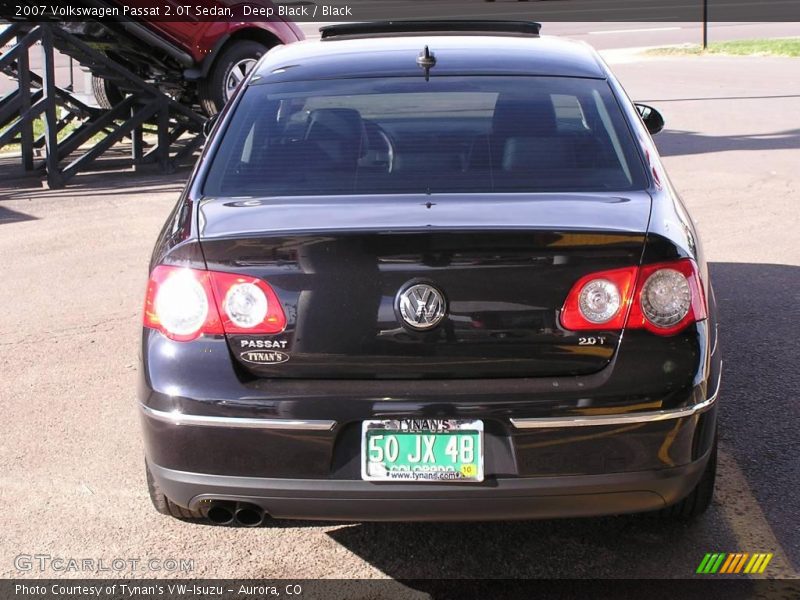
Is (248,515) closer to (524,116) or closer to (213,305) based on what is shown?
(213,305)

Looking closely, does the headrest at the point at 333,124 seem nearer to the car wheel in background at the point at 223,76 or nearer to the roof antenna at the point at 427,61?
the roof antenna at the point at 427,61

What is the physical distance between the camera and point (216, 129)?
13.4 ft

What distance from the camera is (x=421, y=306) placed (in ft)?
10.1

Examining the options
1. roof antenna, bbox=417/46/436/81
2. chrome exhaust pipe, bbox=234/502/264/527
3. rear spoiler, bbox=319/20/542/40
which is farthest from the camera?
rear spoiler, bbox=319/20/542/40

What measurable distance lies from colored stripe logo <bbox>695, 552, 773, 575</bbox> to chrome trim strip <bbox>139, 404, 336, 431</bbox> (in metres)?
1.35

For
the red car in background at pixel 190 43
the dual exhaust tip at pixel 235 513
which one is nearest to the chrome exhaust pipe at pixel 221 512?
the dual exhaust tip at pixel 235 513

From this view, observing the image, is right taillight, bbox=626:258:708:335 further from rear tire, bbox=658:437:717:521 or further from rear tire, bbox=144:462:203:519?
rear tire, bbox=144:462:203:519

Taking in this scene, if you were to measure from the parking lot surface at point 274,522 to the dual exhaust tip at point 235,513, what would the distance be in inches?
13.6

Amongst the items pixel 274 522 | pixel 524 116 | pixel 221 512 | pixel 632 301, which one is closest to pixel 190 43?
pixel 524 116

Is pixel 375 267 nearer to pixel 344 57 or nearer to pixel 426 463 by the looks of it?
pixel 426 463

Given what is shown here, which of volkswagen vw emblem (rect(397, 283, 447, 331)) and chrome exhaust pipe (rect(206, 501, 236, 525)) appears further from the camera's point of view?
chrome exhaust pipe (rect(206, 501, 236, 525))

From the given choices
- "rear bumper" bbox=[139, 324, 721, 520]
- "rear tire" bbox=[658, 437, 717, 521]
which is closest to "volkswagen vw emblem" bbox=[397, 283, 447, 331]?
"rear bumper" bbox=[139, 324, 721, 520]

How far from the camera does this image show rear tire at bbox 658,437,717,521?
3574 millimetres

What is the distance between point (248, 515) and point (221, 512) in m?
0.09
